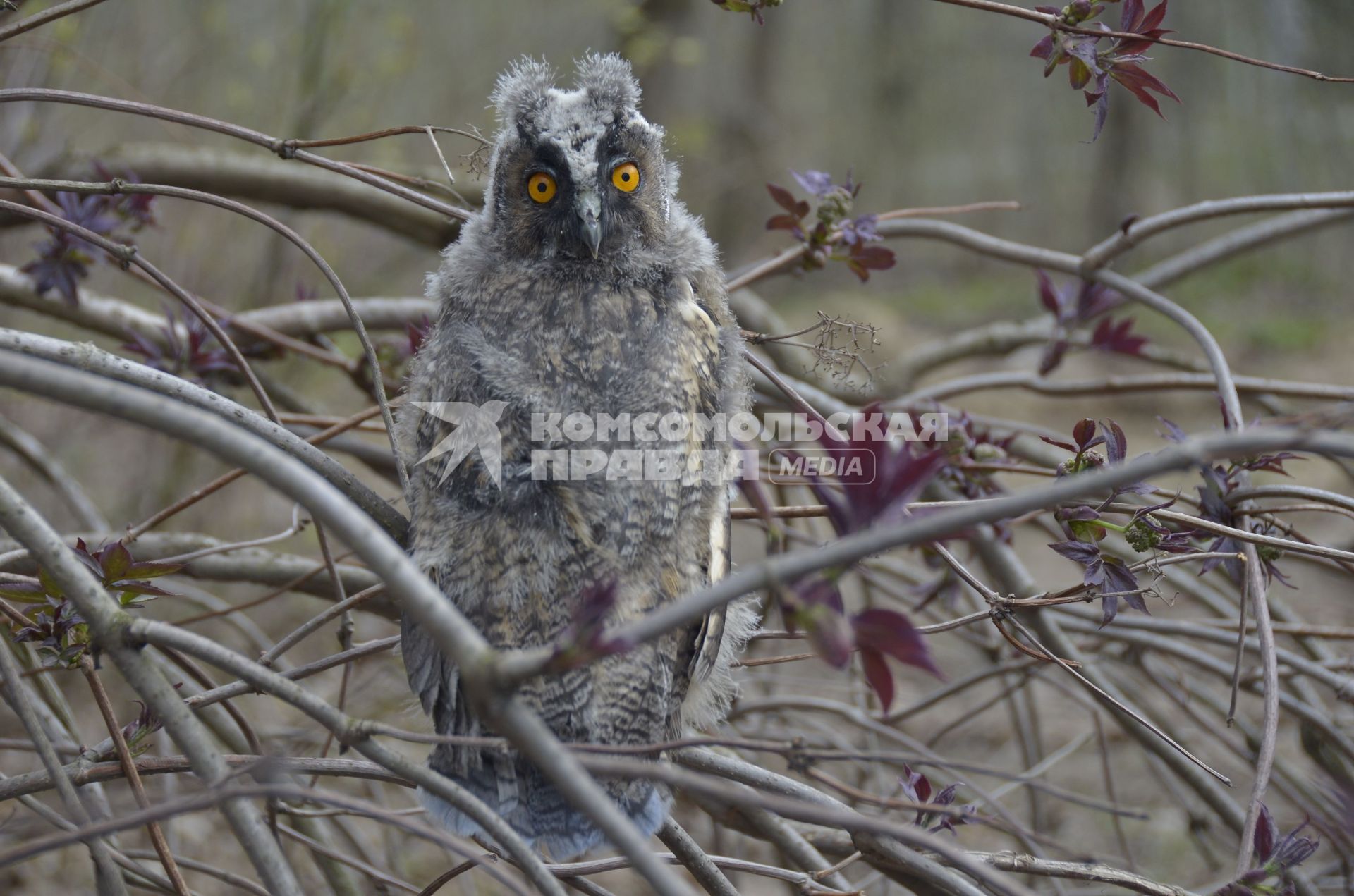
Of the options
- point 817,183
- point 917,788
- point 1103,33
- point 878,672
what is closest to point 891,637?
point 878,672

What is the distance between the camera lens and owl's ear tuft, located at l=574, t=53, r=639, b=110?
2104 mm

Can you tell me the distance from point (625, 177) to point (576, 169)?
5.2 inches

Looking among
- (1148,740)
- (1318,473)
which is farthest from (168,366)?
(1318,473)

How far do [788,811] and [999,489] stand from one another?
5.71 feet

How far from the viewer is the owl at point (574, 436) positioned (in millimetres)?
1762

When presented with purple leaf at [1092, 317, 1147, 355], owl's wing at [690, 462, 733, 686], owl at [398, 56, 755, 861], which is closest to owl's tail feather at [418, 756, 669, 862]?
owl at [398, 56, 755, 861]

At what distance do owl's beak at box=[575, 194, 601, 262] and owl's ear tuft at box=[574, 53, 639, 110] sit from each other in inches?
9.3

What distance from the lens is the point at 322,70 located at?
5.64m

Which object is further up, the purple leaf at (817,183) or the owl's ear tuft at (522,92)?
the owl's ear tuft at (522,92)

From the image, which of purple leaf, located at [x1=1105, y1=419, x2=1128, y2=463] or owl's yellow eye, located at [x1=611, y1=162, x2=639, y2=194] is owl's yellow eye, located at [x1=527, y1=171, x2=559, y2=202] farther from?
purple leaf, located at [x1=1105, y1=419, x2=1128, y2=463]

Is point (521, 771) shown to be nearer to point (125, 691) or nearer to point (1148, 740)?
point (1148, 740)

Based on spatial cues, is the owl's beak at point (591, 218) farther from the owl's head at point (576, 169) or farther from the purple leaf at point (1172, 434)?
the purple leaf at point (1172, 434)

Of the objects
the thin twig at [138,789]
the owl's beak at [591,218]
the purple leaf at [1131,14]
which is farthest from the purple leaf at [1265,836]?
the thin twig at [138,789]

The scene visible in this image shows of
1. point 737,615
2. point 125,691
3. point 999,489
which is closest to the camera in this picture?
point 737,615
